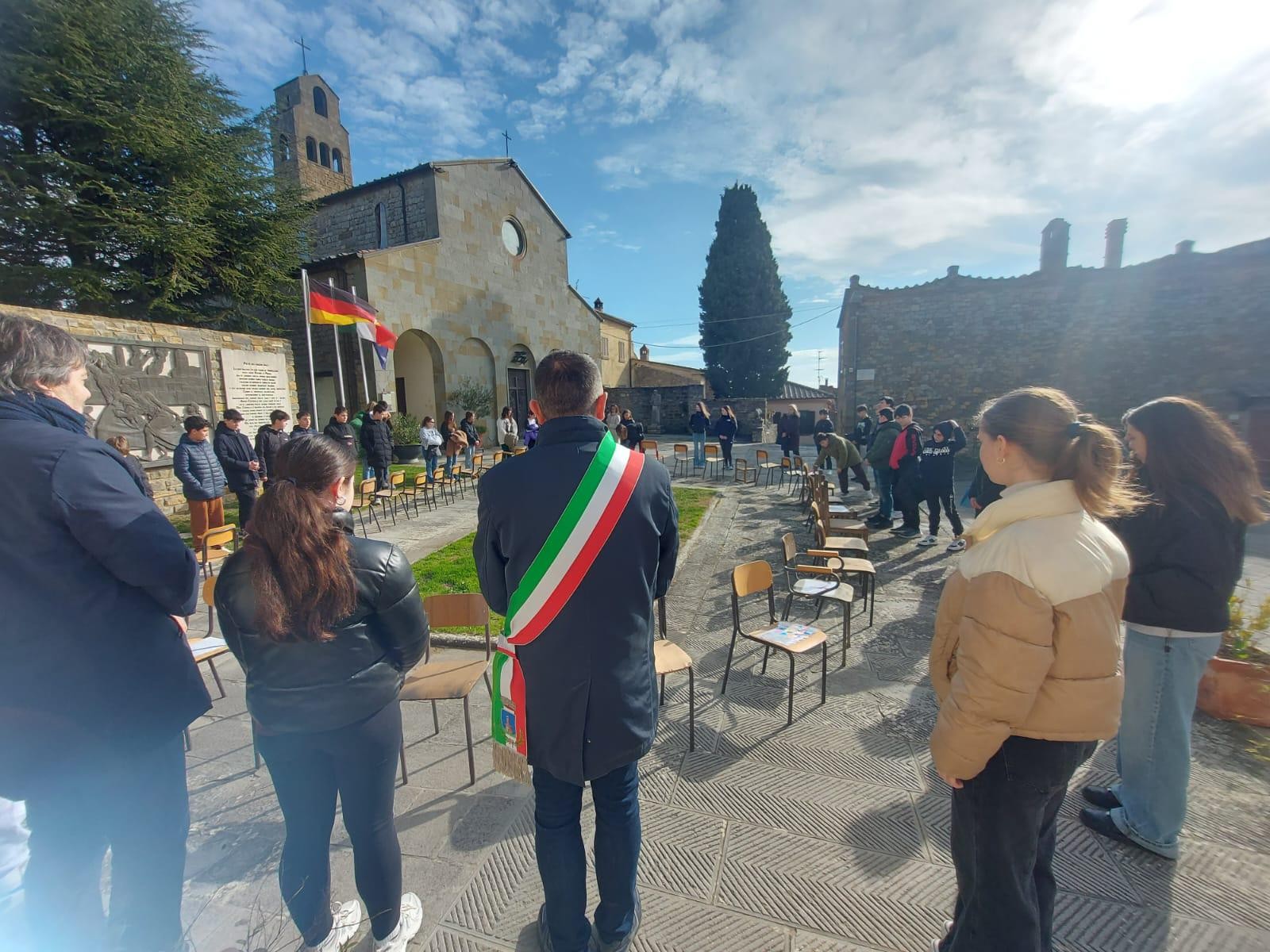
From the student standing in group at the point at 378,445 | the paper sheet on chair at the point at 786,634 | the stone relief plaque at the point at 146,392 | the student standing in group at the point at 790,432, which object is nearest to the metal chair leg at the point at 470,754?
the paper sheet on chair at the point at 786,634

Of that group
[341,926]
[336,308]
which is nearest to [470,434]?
[336,308]

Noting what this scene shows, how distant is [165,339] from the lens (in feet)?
29.9

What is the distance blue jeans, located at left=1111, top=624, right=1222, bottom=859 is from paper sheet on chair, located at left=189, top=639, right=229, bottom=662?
475 centimetres

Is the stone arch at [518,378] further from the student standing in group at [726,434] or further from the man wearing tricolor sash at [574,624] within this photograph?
the man wearing tricolor sash at [574,624]

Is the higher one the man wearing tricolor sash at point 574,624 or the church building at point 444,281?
the church building at point 444,281

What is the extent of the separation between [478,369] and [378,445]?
1043 cm

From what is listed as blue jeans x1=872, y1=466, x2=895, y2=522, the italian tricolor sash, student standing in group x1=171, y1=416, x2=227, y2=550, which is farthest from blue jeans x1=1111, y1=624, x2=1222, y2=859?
student standing in group x1=171, y1=416, x2=227, y2=550

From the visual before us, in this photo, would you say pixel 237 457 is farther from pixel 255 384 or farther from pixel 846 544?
pixel 846 544

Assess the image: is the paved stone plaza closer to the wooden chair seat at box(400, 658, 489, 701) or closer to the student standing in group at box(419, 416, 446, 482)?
the wooden chair seat at box(400, 658, 489, 701)

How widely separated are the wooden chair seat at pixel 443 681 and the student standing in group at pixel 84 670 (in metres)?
1.03

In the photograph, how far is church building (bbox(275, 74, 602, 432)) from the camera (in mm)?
16203

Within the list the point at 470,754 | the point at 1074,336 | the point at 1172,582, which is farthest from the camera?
the point at 1074,336

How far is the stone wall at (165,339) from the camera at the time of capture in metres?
7.86

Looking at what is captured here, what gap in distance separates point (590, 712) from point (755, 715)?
216 cm
